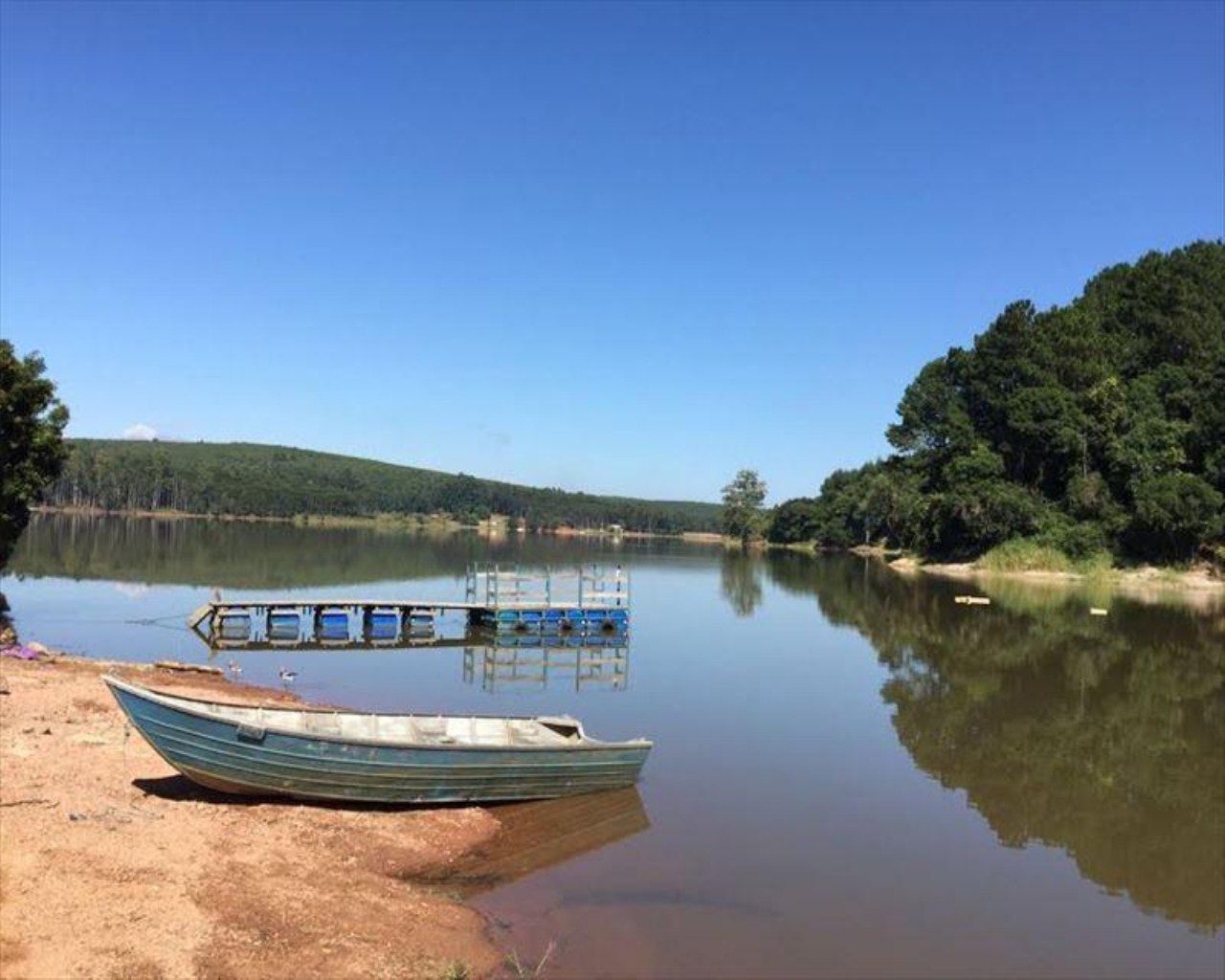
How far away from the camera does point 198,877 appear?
10102 millimetres

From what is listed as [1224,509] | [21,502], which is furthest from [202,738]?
[1224,509]

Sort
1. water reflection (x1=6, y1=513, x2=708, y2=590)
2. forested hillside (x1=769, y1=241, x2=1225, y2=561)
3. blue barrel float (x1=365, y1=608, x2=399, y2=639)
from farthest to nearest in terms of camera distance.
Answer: forested hillside (x1=769, y1=241, x2=1225, y2=561) → water reflection (x1=6, y1=513, x2=708, y2=590) → blue barrel float (x1=365, y1=608, x2=399, y2=639)

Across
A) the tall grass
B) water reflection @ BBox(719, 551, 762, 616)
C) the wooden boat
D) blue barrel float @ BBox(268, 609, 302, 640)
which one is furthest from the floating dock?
the tall grass

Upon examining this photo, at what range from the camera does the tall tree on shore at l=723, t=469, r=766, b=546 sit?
180250 mm

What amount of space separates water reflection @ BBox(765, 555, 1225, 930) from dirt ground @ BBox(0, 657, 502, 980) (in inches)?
356

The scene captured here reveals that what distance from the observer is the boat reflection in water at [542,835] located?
1169cm

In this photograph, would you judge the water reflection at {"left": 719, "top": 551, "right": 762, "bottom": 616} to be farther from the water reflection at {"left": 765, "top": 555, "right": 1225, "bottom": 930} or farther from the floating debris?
the floating debris

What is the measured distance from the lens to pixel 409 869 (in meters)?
11.6

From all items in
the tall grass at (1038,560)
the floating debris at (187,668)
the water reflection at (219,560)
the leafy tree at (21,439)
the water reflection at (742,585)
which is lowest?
the floating debris at (187,668)

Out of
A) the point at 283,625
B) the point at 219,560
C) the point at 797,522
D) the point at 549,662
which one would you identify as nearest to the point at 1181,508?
the point at 549,662

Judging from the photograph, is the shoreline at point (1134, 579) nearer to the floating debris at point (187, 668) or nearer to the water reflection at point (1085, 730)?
the water reflection at point (1085, 730)

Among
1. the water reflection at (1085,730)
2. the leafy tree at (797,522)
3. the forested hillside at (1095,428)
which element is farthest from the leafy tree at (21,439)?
the leafy tree at (797,522)

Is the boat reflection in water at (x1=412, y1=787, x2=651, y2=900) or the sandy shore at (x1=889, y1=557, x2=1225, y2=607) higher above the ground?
the sandy shore at (x1=889, y1=557, x2=1225, y2=607)

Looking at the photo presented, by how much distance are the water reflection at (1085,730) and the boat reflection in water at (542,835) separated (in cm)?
593
